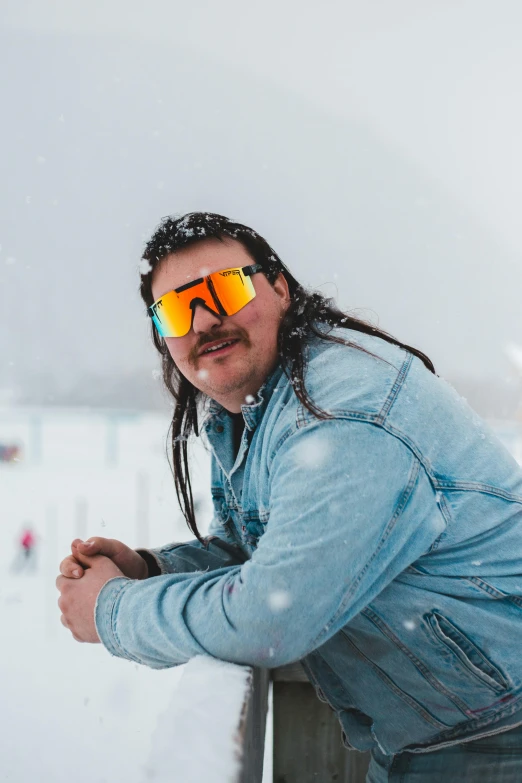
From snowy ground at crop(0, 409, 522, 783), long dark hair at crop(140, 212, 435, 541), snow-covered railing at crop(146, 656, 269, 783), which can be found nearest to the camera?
snow-covered railing at crop(146, 656, 269, 783)

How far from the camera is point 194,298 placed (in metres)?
1.62

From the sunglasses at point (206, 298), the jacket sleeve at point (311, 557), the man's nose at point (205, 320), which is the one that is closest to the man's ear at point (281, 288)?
the sunglasses at point (206, 298)

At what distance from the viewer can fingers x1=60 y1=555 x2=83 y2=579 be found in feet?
4.75

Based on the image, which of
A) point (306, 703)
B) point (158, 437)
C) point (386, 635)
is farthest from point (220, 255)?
point (158, 437)

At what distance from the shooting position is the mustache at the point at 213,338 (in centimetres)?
157

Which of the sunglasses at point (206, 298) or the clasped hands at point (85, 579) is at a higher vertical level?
the sunglasses at point (206, 298)

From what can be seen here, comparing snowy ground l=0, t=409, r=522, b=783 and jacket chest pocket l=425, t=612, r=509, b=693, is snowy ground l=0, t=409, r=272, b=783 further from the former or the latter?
jacket chest pocket l=425, t=612, r=509, b=693

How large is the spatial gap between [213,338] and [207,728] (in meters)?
0.96

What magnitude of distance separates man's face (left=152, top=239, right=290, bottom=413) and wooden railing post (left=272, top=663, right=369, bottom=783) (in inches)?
49.4

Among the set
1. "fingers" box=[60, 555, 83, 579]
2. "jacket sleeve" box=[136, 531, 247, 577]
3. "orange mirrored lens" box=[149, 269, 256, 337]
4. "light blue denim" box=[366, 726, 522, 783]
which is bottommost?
"light blue denim" box=[366, 726, 522, 783]

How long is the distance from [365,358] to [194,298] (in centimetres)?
57

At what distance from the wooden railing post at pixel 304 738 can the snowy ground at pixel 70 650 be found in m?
0.62

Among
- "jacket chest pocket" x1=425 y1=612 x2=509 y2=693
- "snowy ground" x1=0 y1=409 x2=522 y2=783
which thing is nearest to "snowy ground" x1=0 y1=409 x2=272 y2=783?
"snowy ground" x1=0 y1=409 x2=522 y2=783

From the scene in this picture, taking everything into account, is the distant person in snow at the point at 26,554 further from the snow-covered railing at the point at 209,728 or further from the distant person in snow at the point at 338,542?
the snow-covered railing at the point at 209,728
